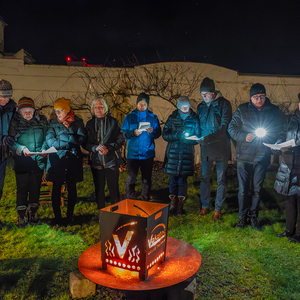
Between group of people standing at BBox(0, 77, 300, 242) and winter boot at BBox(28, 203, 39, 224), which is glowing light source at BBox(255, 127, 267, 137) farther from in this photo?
winter boot at BBox(28, 203, 39, 224)

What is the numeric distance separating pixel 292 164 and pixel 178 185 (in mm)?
1830

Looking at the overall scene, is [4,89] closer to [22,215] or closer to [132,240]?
[22,215]

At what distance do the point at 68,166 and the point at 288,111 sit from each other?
8719 mm

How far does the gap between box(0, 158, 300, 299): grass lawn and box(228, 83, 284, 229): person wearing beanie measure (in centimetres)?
53

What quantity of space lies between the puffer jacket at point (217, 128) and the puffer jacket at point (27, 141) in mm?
2563

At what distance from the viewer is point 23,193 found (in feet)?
13.4

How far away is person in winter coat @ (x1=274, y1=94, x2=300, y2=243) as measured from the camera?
3.58 meters

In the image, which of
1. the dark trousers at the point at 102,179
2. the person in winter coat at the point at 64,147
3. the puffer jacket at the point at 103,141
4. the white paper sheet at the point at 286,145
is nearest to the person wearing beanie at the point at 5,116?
the person in winter coat at the point at 64,147

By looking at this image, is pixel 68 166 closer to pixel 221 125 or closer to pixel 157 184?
pixel 221 125

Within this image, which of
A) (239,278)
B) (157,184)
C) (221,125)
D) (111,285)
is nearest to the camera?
(111,285)

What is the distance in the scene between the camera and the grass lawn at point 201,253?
261 centimetres

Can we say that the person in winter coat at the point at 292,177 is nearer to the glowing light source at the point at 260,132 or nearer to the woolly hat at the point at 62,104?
the glowing light source at the point at 260,132

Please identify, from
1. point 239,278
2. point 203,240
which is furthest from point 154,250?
point 203,240

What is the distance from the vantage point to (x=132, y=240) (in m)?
2.17
